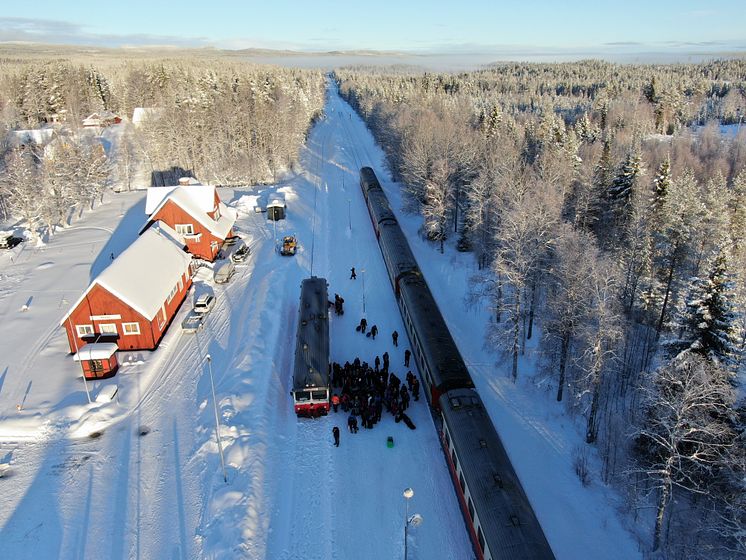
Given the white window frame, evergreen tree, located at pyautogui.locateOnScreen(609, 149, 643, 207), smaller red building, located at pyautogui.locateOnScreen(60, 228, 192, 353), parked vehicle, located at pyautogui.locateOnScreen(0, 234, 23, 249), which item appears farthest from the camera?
parked vehicle, located at pyautogui.locateOnScreen(0, 234, 23, 249)

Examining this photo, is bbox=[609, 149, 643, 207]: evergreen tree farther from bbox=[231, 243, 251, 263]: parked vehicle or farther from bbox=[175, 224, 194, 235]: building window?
bbox=[175, 224, 194, 235]: building window

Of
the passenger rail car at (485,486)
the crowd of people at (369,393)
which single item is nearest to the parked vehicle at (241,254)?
the crowd of people at (369,393)

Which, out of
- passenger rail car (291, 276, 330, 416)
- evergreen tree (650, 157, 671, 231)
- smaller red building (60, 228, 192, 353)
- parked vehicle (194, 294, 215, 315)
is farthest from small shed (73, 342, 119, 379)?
evergreen tree (650, 157, 671, 231)

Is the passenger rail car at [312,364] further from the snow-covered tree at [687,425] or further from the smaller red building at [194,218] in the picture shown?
the smaller red building at [194,218]

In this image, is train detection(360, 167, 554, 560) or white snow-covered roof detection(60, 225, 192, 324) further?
white snow-covered roof detection(60, 225, 192, 324)

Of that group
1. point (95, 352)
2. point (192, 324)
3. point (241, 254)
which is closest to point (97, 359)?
point (95, 352)

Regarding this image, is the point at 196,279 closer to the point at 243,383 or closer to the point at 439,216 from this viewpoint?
the point at 243,383
